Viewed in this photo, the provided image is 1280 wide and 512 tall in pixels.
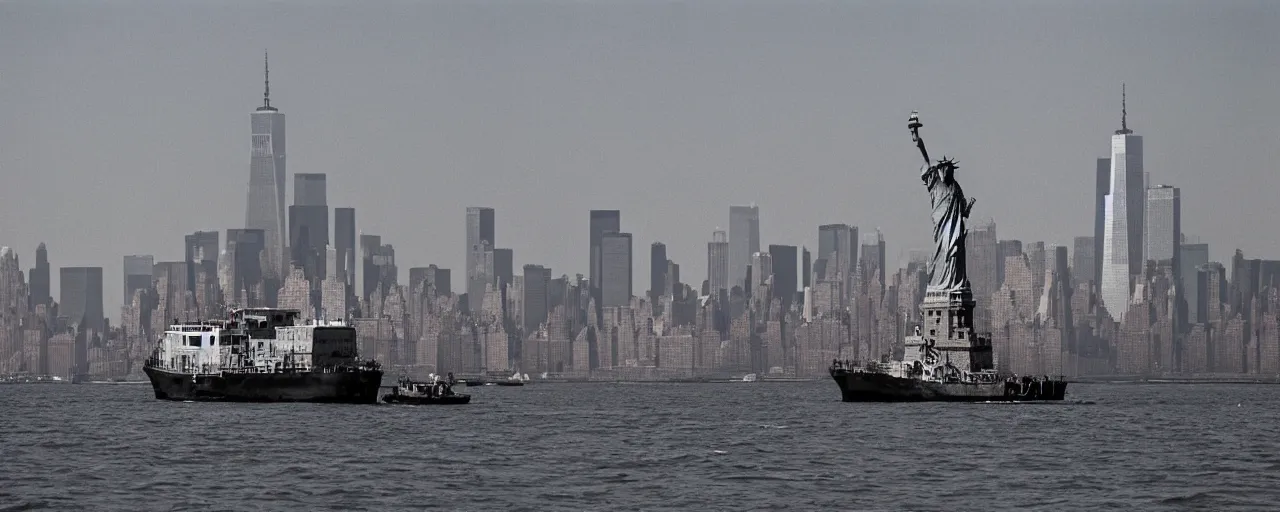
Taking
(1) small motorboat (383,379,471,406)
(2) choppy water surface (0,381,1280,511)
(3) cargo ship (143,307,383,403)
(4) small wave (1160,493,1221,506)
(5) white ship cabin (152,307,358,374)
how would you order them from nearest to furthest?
(2) choppy water surface (0,381,1280,511) < (4) small wave (1160,493,1221,506) < (3) cargo ship (143,307,383,403) < (5) white ship cabin (152,307,358,374) < (1) small motorboat (383,379,471,406)

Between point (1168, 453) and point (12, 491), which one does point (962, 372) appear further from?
point (12, 491)

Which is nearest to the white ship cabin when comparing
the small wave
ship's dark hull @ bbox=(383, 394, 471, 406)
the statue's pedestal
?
ship's dark hull @ bbox=(383, 394, 471, 406)

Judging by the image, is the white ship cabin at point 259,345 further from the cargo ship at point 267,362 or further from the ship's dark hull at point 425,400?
the ship's dark hull at point 425,400

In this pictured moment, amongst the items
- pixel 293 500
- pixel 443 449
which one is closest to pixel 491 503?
pixel 293 500

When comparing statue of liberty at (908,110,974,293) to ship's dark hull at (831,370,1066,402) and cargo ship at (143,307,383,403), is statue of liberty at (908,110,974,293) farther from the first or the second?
cargo ship at (143,307,383,403)

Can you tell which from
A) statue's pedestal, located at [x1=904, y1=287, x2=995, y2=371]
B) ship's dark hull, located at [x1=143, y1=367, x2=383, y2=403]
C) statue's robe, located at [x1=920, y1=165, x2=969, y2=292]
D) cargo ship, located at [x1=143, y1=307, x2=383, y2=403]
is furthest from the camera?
statue's robe, located at [x1=920, y1=165, x2=969, y2=292]

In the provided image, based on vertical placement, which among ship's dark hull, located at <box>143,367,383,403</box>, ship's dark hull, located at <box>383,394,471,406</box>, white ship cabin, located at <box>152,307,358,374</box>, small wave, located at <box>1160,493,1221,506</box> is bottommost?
ship's dark hull, located at <box>383,394,471,406</box>
